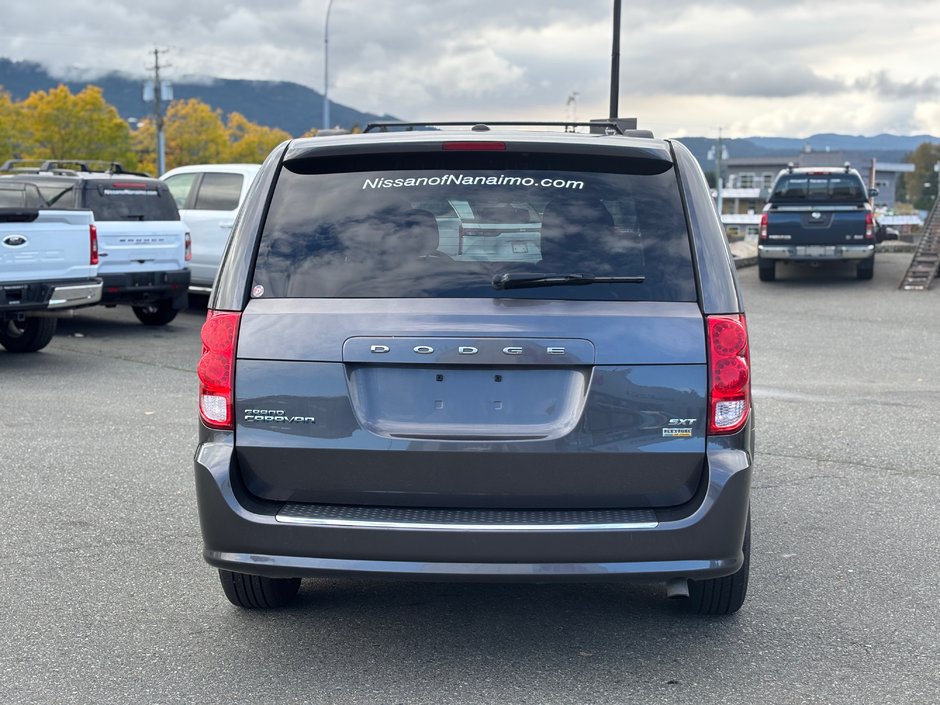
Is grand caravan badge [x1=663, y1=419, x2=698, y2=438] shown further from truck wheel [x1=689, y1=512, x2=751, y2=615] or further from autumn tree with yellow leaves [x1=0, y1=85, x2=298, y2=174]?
autumn tree with yellow leaves [x1=0, y1=85, x2=298, y2=174]

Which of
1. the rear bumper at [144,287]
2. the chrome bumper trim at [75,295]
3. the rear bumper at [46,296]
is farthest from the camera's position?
the rear bumper at [144,287]

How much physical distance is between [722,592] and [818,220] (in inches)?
699

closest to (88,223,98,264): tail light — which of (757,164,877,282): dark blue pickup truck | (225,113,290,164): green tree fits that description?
(757,164,877,282): dark blue pickup truck

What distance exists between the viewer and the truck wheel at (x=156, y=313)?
590 inches

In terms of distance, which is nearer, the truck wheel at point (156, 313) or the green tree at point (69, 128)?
the truck wheel at point (156, 313)

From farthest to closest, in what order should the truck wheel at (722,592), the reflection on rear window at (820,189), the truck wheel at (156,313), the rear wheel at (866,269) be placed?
the rear wheel at (866,269)
the reflection on rear window at (820,189)
the truck wheel at (156,313)
the truck wheel at (722,592)

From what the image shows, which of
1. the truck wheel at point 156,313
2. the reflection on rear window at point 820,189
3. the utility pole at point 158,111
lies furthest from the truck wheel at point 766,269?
the utility pole at point 158,111

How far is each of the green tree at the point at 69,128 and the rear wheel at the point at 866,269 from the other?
66.5m

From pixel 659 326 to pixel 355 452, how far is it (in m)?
1.04

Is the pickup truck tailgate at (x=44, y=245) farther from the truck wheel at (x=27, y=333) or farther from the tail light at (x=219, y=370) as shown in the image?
the tail light at (x=219, y=370)

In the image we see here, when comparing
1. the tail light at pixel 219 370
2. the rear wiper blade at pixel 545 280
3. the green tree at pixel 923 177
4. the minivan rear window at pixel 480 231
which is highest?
the minivan rear window at pixel 480 231

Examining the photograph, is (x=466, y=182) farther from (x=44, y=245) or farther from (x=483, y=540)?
(x=44, y=245)

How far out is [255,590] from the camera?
181 inches

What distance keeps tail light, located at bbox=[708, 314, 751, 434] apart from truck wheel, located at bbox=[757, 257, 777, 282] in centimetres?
1870
